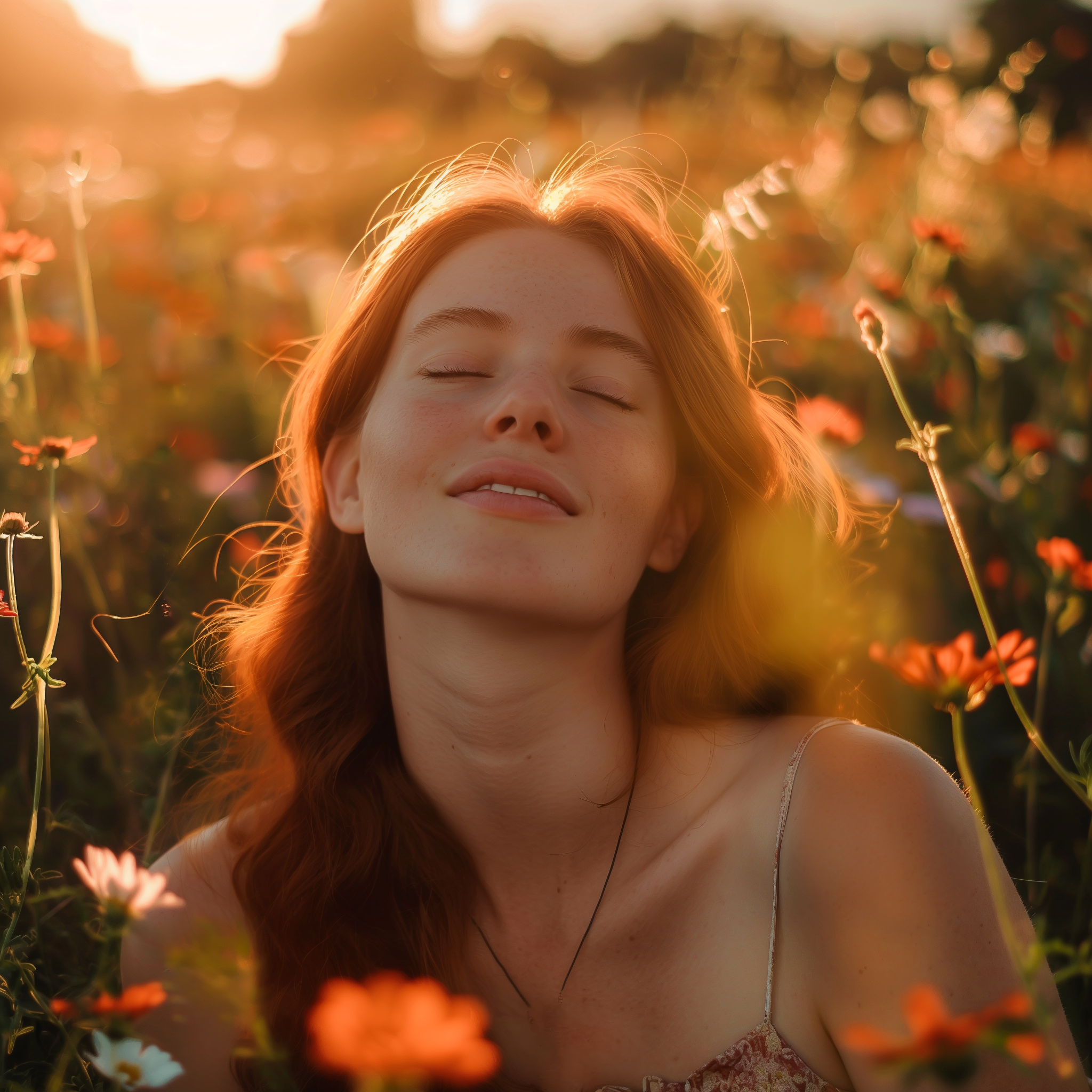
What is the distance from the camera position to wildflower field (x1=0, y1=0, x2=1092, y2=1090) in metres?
1.32

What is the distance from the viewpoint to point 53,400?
2672 mm

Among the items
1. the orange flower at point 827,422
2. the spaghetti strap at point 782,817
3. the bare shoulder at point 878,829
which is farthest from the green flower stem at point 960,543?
the orange flower at point 827,422

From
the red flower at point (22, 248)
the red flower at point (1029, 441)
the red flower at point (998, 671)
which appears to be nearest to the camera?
the red flower at point (998, 671)

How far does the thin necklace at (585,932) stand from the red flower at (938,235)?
119 cm

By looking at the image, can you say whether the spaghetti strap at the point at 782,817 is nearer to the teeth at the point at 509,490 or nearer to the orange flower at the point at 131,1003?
the teeth at the point at 509,490

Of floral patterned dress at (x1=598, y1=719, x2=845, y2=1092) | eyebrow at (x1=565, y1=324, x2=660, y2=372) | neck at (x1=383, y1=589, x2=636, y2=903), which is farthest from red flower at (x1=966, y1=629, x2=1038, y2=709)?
eyebrow at (x1=565, y1=324, x2=660, y2=372)

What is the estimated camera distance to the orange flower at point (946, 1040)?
561 mm

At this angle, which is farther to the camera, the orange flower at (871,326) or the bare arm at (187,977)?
the bare arm at (187,977)

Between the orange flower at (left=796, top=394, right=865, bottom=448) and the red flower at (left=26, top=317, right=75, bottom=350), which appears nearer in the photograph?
the orange flower at (left=796, top=394, right=865, bottom=448)

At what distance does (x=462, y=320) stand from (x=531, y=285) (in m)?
0.11

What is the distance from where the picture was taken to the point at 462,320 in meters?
1.50

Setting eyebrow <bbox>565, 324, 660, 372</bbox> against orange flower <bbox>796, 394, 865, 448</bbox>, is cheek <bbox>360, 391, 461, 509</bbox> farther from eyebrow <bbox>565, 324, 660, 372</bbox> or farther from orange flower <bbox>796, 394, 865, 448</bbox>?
orange flower <bbox>796, 394, 865, 448</bbox>

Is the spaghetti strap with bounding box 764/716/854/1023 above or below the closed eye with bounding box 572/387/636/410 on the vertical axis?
below

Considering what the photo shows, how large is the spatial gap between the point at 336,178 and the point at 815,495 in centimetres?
276
